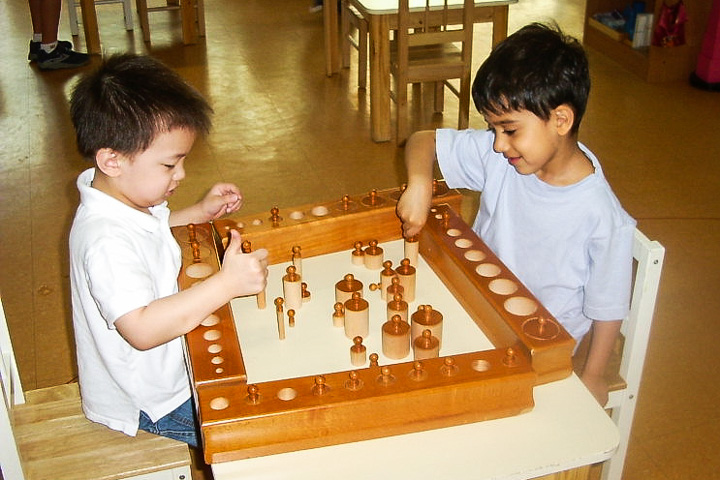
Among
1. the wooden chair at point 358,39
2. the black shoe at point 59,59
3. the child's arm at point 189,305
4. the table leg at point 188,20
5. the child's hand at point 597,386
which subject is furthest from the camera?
the table leg at point 188,20

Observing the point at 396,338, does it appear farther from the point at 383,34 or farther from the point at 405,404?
the point at 383,34

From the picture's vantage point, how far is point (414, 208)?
1.58 metres

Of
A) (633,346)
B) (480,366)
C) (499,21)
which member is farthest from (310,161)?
(480,366)

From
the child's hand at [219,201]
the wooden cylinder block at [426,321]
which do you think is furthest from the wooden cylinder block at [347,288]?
the child's hand at [219,201]

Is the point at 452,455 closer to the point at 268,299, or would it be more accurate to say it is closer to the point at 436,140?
the point at 268,299

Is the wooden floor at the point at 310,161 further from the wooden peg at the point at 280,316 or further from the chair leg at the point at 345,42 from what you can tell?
the wooden peg at the point at 280,316

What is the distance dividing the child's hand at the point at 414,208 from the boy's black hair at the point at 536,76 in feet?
0.67

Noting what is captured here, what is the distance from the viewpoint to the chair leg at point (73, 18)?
5121mm

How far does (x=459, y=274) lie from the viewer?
1444mm

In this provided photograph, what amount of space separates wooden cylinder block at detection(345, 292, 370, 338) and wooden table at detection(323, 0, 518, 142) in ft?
7.50

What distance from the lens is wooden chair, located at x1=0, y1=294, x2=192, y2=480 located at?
1.47m

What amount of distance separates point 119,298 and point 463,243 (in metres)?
0.58

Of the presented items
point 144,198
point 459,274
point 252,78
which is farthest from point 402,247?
point 252,78

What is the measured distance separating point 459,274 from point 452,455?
387 mm
